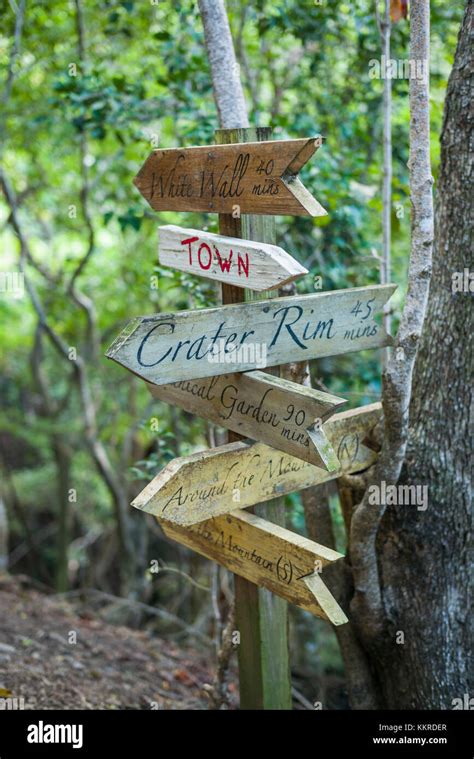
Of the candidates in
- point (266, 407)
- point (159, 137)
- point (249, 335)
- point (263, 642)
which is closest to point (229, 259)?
point (249, 335)

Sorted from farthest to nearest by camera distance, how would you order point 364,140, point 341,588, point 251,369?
point 364,140 → point 341,588 → point 251,369

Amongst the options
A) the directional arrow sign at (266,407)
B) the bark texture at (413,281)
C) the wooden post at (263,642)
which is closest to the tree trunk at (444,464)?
the bark texture at (413,281)

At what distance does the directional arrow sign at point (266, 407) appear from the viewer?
111 inches

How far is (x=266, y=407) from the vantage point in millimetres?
3033

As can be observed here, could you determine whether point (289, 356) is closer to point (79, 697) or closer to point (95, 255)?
point (79, 697)

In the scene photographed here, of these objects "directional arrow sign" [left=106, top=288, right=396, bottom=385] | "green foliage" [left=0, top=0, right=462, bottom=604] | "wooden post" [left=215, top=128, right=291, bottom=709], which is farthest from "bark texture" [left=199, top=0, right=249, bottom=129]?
"directional arrow sign" [left=106, top=288, right=396, bottom=385]

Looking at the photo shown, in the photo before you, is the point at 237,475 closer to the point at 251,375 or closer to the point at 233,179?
the point at 251,375

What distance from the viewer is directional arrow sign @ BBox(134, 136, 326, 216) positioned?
9.18 feet

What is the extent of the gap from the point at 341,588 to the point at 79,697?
5.25 feet

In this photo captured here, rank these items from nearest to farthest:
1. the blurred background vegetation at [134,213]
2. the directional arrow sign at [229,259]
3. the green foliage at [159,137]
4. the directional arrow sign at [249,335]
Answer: the directional arrow sign at [249,335] < the directional arrow sign at [229,259] < the green foliage at [159,137] < the blurred background vegetation at [134,213]

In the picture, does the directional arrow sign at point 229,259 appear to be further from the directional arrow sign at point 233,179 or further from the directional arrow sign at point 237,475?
the directional arrow sign at point 237,475

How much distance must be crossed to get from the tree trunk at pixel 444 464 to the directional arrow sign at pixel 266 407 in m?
0.97
